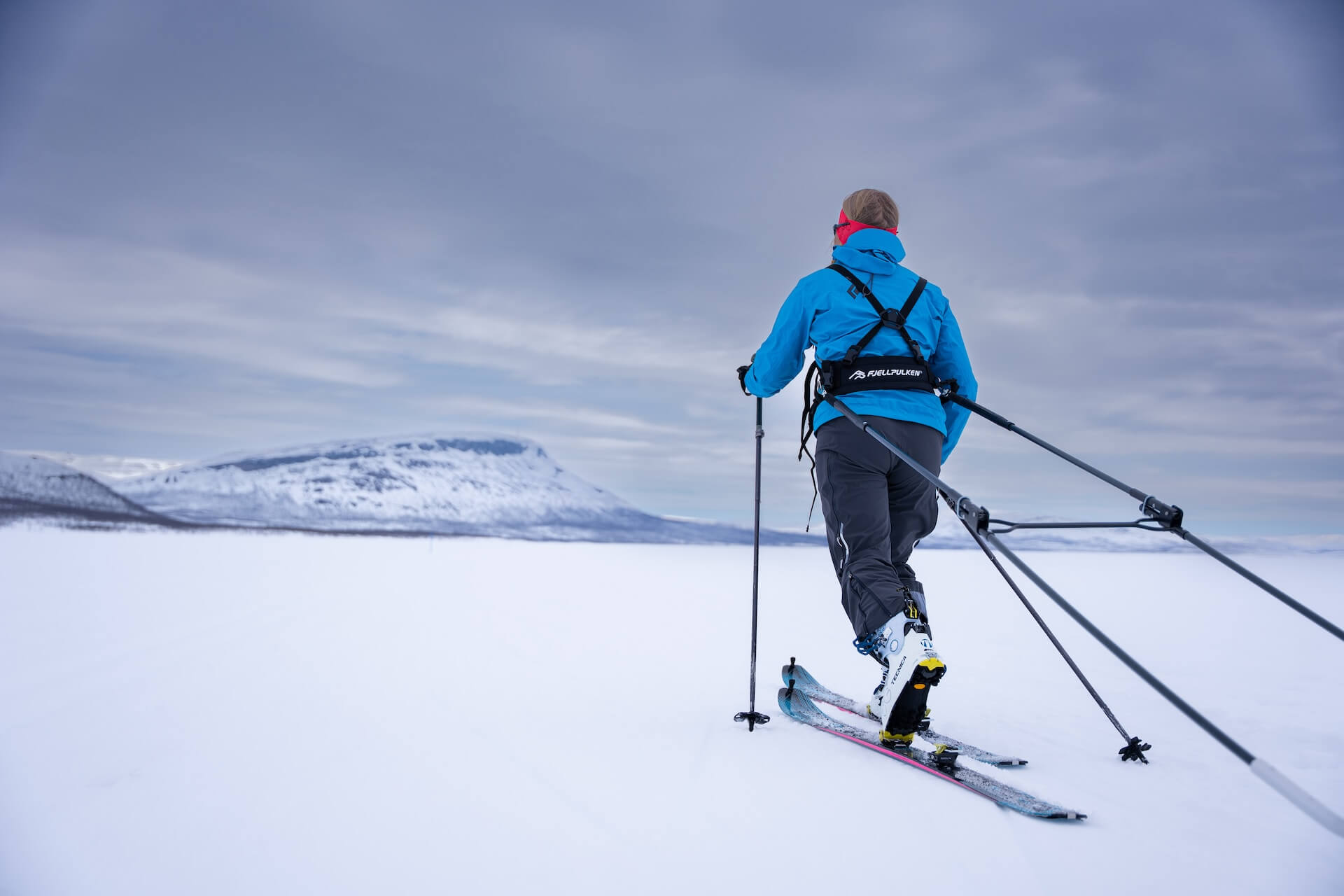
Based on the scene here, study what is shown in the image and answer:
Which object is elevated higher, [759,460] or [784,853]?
[759,460]

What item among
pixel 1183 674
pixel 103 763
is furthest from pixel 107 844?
pixel 1183 674

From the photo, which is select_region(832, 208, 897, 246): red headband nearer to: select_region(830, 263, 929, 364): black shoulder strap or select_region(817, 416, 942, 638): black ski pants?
select_region(830, 263, 929, 364): black shoulder strap

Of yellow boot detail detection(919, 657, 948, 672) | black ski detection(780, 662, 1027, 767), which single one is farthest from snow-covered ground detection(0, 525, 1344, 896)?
yellow boot detail detection(919, 657, 948, 672)

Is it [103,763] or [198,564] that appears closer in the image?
[103,763]

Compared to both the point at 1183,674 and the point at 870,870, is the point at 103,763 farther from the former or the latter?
the point at 1183,674

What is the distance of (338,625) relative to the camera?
631 centimetres

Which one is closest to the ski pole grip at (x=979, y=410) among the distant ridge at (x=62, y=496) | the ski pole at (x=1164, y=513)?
the ski pole at (x=1164, y=513)

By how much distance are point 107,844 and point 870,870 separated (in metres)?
2.35

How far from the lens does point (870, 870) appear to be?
200 centimetres

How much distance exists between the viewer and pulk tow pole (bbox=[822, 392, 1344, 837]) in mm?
1239

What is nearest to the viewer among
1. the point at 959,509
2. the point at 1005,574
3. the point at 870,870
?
the point at 870,870

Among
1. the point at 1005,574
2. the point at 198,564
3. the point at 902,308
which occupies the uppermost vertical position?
the point at 902,308

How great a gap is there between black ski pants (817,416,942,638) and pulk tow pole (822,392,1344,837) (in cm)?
17

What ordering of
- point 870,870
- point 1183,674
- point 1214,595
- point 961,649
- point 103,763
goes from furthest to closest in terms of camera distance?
point 1214,595 < point 961,649 < point 1183,674 < point 103,763 < point 870,870
